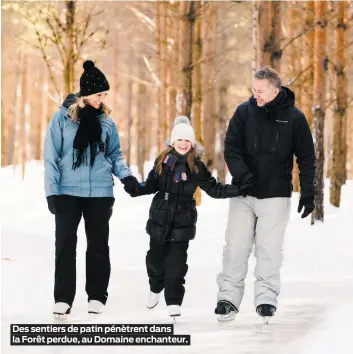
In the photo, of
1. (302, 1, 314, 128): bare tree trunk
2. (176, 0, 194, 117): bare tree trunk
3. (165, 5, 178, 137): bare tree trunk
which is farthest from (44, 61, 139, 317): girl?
(165, 5, 178, 137): bare tree trunk

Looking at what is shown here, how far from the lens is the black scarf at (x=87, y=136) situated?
7.66 metres

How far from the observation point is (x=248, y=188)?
7.64 m

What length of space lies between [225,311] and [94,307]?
1178mm

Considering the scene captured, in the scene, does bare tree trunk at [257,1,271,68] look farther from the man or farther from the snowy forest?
the man

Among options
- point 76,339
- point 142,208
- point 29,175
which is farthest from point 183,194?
point 29,175

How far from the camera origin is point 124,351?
6.52 m

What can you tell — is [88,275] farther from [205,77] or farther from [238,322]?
[205,77]

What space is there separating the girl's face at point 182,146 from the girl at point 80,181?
0.62 meters

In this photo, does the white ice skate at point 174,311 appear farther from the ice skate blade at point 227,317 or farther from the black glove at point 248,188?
the black glove at point 248,188

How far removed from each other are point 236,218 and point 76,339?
1.86 m

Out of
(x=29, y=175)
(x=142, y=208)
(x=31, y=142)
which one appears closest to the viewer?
(x=142, y=208)

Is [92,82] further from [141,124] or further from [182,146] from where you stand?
[141,124]

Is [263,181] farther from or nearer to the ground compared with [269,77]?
nearer to the ground

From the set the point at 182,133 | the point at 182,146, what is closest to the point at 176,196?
the point at 182,146
